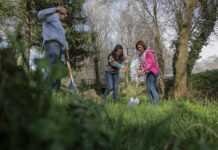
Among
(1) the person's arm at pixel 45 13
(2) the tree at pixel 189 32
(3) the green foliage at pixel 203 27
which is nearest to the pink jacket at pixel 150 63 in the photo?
(2) the tree at pixel 189 32

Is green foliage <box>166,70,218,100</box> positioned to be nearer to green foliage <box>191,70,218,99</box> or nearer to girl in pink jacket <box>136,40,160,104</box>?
green foliage <box>191,70,218,99</box>

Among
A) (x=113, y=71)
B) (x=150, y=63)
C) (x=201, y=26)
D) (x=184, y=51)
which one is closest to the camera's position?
(x=150, y=63)

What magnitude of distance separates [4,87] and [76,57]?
465 inches

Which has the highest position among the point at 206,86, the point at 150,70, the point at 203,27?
the point at 203,27

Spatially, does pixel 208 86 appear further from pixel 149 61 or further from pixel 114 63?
pixel 114 63

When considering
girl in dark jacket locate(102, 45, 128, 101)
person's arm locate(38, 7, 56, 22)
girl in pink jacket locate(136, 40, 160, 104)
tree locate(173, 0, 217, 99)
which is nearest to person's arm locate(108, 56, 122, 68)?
girl in dark jacket locate(102, 45, 128, 101)

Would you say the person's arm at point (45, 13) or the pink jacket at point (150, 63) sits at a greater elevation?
the person's arm at point (45, 13)

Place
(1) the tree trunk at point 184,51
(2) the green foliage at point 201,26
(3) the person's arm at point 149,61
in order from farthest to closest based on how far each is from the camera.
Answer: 1. (2) the green foliage at point 201,26
2. (1) the tree trunk at point 184,51
3. (3) the person's arm at point 149,61

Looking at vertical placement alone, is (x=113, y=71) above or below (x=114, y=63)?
below

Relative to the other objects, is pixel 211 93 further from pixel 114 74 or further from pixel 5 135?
pixel 5 135

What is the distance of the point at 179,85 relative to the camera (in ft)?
19.7

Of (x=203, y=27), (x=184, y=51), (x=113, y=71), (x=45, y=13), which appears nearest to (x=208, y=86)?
(x=184, y=51)

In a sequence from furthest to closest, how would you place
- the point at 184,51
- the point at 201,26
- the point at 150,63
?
the point at 201,26 → the point at 184,51 → the point at 150,63

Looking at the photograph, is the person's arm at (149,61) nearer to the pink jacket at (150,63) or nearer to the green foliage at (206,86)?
the pink jacket at (150,63)
